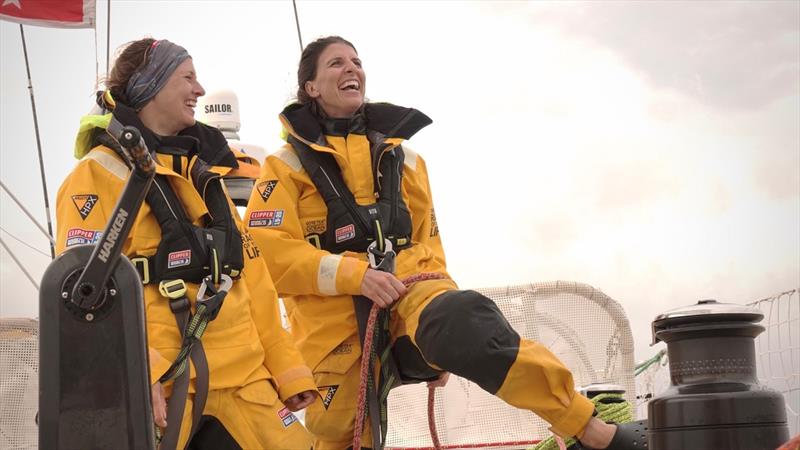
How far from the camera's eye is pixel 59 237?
10.9 ft

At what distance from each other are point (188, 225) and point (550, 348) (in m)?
2.54

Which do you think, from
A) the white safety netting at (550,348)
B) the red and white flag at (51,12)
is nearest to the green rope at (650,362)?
the white safety netting at (550,348)

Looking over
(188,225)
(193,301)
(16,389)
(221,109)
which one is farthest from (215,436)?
(221,109)

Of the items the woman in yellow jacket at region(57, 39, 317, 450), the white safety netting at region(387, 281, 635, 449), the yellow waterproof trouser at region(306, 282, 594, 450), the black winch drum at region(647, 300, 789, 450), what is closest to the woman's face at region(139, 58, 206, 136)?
the woman in yellow jacket at region(57, 39, 317, 450)

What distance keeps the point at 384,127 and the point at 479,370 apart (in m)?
1.36

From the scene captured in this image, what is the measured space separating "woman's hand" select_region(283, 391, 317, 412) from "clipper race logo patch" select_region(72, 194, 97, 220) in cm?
87

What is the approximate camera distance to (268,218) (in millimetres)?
3826

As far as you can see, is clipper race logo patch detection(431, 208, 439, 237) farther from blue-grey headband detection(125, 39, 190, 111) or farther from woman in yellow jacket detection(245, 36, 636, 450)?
blue-grey headband detection(125, 39, 190, 111)

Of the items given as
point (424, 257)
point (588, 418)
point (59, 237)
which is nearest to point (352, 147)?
point (424, 257)

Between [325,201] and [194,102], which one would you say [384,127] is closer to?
[325,201]

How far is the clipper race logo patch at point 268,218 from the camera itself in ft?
12.5

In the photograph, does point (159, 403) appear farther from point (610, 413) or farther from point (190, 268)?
point (610, 413)

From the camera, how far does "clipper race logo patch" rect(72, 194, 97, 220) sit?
327 cm

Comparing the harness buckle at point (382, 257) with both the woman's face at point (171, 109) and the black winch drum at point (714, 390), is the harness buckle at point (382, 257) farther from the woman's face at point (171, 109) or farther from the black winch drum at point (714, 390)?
the black winch drum at point (714, 390)
